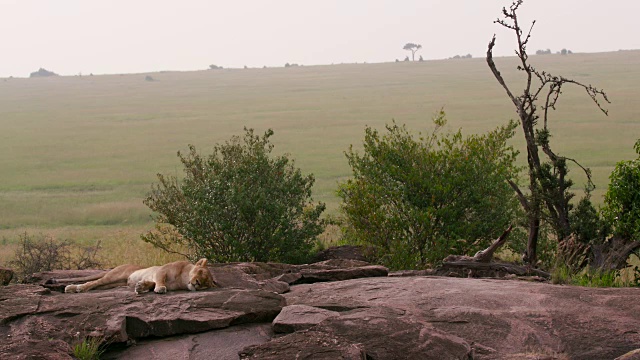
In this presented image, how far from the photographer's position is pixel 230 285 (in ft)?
31.7

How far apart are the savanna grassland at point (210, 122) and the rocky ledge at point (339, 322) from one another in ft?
Answer: 29.8

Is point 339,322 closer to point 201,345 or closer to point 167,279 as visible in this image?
point 201,345

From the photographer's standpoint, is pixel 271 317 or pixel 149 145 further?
pixel 149 145

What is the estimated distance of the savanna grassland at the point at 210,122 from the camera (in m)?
29.6

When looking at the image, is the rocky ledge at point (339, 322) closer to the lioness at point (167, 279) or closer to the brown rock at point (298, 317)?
A: the brown rock at point (298, 317)

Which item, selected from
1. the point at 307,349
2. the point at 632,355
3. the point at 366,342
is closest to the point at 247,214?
the point at 366,342

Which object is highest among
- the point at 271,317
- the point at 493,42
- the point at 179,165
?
the point at 493,42

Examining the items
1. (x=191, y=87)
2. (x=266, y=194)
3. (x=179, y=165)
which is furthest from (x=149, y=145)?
(x=191, y=87)

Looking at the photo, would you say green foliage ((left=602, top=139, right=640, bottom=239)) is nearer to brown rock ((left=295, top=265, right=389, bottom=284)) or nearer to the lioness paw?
brown rock ((left=295, top=265, right=389, bottom=284))

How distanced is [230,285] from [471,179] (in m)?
6.66

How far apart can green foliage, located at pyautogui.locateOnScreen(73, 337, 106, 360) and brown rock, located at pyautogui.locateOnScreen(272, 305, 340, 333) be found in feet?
5.97

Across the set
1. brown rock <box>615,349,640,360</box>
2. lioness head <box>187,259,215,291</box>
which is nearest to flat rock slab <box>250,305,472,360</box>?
brown rock <box>615,349,640,360</box>

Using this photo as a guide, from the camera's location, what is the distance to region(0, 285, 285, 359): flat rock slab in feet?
26.3

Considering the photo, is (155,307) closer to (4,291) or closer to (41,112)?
(4,291)
